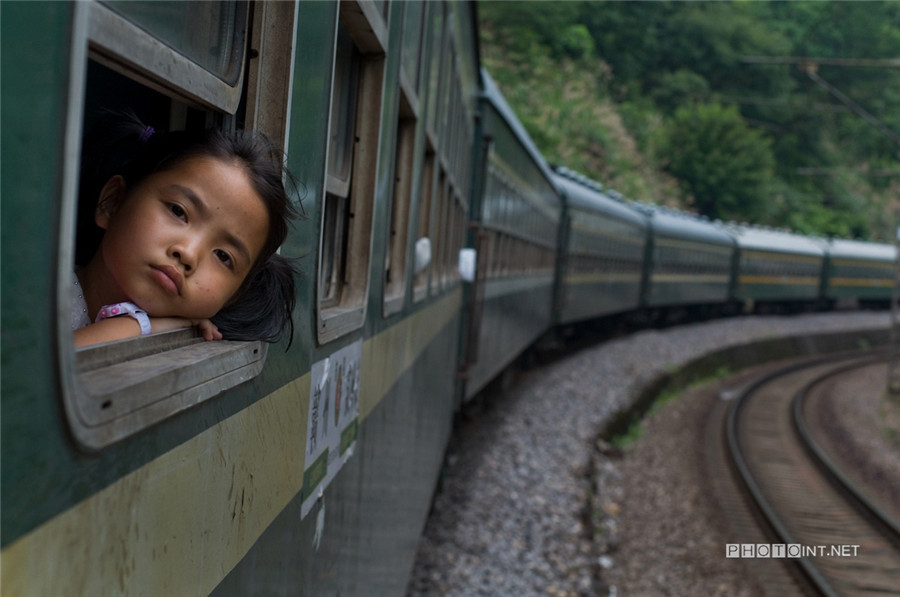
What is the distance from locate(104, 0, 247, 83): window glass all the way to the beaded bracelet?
12.2 inches

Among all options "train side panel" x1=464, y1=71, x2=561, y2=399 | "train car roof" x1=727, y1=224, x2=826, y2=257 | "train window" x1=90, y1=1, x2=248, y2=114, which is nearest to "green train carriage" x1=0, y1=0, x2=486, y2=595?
"train window" x1=90, y1=1, x2=248, y2=114

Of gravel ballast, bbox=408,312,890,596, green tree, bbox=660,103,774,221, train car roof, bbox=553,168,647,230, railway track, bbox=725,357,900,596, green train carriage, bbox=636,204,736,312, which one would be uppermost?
green tree, bbox=660,103,774,221

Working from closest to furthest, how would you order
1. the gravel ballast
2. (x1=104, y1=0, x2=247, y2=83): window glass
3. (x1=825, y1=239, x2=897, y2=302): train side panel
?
(x1=104, y1=0, x2=247, y2=83): window glass < the gravel ballast < (x1=825, y1=239, x2=897, y2=302): train side panel

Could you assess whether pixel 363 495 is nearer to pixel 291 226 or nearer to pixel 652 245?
pixel 291 226

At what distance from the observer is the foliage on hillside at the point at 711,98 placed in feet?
125

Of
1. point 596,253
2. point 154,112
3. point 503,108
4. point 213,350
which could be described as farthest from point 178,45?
point 596,253

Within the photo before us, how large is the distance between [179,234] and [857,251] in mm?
39113

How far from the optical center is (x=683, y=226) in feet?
87.0

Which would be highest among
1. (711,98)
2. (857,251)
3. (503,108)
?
(711,98)

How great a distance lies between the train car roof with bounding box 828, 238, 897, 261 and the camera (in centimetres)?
3612

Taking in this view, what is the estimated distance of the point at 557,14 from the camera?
4291 centimetres

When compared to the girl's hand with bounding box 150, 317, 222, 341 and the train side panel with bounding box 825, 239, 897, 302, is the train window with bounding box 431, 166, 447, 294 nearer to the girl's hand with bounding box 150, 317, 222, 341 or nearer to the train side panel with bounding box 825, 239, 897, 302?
the girl's hand with bounding box 150, 317, 222, 341

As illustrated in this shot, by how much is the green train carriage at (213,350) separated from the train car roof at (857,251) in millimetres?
35088

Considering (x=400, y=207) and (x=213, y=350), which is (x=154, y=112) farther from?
(x=400, y=207)
